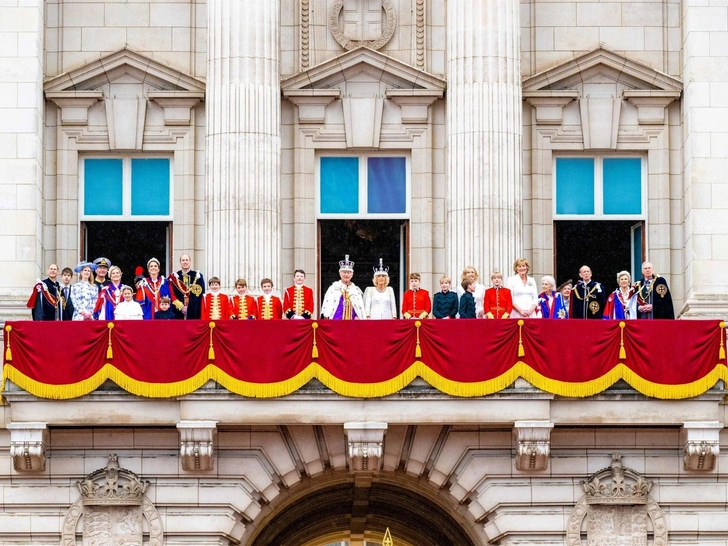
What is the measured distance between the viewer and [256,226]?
54969mm

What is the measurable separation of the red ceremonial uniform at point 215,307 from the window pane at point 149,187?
5639 mm

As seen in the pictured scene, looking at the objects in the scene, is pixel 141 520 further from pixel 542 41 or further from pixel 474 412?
pixel 542 41

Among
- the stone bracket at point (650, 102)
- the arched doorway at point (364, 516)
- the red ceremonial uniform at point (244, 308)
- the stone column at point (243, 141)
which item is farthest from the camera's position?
the stone bracket at point (650, 102)

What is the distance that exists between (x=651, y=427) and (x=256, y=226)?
10206mm

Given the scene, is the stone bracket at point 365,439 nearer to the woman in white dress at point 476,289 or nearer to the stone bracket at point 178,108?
the woman in white dress at point 476,289

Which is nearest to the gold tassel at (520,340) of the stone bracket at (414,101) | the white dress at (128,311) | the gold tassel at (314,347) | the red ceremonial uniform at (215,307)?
the gold tassel at (314,347)

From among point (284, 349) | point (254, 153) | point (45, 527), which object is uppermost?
point (254, 153)

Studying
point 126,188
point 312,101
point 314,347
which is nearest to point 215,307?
point 314,347

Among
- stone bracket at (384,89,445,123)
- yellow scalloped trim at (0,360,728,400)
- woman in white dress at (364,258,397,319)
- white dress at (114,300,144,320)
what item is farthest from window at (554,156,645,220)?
white dress at (114,300,144,320)

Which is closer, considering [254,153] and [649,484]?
[649,484]

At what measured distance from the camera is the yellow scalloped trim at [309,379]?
2005 inches

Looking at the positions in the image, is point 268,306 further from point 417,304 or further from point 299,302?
point 417,304

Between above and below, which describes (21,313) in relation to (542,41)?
below

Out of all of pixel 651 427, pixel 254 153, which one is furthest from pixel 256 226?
pixel 651 427
